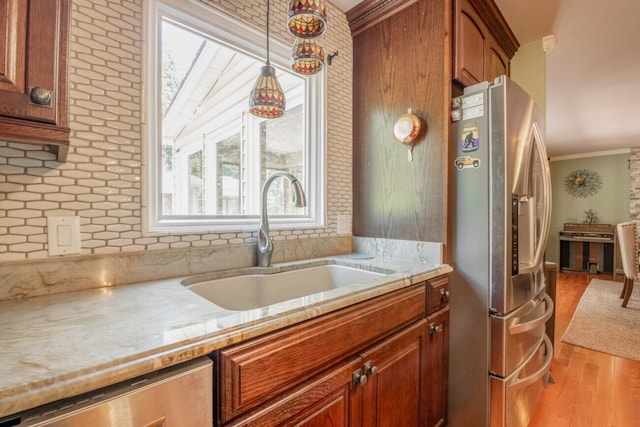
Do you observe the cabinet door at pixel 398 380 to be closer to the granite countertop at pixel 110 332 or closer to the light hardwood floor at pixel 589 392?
the granite countertop at pixel 110 332

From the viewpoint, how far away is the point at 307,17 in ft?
3.55

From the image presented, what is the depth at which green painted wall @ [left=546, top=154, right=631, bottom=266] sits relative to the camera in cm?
597

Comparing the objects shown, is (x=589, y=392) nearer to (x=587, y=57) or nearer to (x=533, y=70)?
(x=533, y=70)

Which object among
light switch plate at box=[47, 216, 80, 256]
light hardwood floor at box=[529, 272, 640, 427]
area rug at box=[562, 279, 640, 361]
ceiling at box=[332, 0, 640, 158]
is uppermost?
ceiling at box=[332, 0, 640, 158]

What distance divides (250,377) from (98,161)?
877mm

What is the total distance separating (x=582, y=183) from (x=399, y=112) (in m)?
6.98

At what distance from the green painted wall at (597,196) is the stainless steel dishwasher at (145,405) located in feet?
26.1

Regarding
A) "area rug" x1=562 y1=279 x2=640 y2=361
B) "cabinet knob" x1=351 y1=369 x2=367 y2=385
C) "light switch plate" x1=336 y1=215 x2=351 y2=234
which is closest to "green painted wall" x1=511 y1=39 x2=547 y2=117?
"light switch plate" x1=336 y1=215 x2=351 y2=234

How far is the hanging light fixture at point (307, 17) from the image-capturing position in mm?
1004

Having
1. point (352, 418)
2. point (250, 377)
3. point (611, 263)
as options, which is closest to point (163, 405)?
point (250, 377)

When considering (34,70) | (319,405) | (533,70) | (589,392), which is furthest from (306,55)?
(589,392)

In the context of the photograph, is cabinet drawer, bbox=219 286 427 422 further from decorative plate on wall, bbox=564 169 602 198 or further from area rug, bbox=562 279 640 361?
decorative plate on wall, bbox=564 169 602 198

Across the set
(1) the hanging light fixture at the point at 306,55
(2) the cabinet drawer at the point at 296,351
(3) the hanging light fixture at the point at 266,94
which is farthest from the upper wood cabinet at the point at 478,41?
(2) the cabinet drawer at the point at 296,351

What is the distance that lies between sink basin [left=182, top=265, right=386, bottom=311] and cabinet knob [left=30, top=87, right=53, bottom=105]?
0.71m
